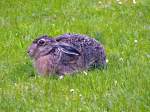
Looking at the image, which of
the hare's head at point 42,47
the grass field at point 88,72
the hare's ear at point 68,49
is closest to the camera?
the grass field at point 88,72

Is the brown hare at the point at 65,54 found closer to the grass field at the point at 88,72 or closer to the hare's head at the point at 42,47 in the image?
the hare's head at the point at 42,47

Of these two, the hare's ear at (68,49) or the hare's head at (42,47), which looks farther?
the hare's head at (42,47)

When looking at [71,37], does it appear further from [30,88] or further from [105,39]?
[105,39]

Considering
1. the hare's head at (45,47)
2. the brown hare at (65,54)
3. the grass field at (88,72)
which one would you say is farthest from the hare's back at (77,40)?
the grass field at (88,72)

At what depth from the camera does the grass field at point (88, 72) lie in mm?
6887

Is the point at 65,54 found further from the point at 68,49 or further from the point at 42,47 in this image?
the point at 42,47

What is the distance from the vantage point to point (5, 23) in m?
12.3

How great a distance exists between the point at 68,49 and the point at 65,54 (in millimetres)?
95

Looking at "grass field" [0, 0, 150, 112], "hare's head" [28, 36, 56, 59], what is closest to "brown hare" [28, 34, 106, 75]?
"hare's head" [28, 36, 56, 59]

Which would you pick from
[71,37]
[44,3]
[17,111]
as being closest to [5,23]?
[44,3]

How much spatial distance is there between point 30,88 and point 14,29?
4.22 m

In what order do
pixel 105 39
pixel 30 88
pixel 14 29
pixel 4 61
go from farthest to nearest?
pixel 14 29 < pixel 105 39 < pixel 4 61 < pixel 30 88

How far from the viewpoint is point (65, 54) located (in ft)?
27.5

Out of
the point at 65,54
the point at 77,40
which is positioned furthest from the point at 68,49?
the point at 77,40
